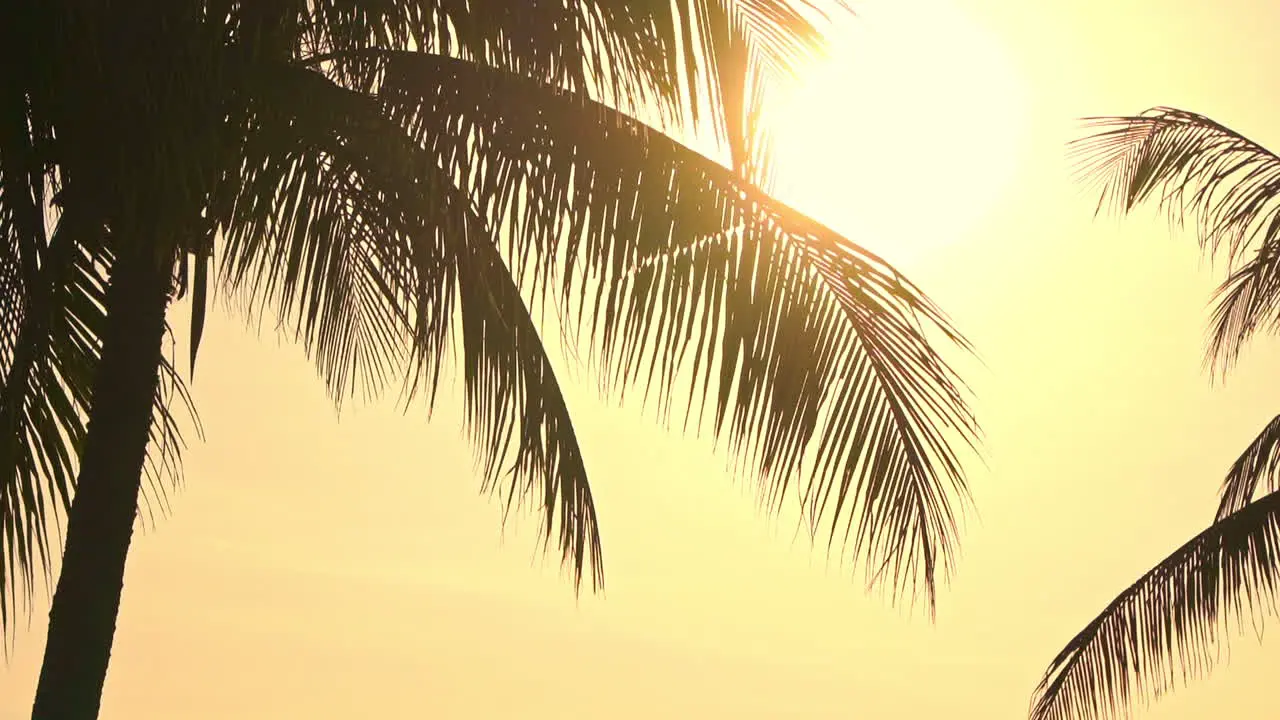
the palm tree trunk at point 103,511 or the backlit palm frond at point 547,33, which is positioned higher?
the backlit palm frond at point 547,33

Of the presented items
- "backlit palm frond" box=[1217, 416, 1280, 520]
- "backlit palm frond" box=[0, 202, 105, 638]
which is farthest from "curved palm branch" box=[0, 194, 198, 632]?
"backlit palm frond" box=[1217, 416, 1280, 520]

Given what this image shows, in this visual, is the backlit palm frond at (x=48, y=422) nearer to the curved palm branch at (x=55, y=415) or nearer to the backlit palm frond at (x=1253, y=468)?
the curved palm branch at (x=55, y=415)

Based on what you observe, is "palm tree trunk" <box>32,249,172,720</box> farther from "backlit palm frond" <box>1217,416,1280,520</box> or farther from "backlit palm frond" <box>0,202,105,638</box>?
"backlit palm frond" <box>1217,416,1280,520</box>

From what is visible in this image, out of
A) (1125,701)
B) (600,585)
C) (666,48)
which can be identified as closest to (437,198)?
(666,48)

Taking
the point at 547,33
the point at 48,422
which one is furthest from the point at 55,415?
the point at 547,33

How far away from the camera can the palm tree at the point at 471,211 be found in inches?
150

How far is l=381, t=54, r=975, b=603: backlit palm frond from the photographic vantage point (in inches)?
156

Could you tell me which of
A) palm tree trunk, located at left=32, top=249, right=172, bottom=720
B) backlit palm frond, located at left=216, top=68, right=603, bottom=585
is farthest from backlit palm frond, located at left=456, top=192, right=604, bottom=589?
palm tree trunk, located at left=32, top=249, right=172, bottom=720

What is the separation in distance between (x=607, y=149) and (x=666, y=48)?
485 millimetres

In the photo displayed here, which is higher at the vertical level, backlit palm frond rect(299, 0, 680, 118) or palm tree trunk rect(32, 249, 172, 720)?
backlit palm frond rect(299, 0, 680, 118)

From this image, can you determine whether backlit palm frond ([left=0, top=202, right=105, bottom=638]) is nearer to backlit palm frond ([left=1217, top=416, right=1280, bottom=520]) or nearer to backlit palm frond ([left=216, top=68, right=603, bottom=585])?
backlit palm frond ([left=216, top=68, right=603, bottom=585])

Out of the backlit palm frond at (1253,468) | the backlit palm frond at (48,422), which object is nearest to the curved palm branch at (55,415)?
the backlit palm frond at (48,422)

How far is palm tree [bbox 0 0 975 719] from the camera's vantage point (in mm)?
3801

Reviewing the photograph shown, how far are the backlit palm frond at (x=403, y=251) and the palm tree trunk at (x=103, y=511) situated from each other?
0.48 meters
